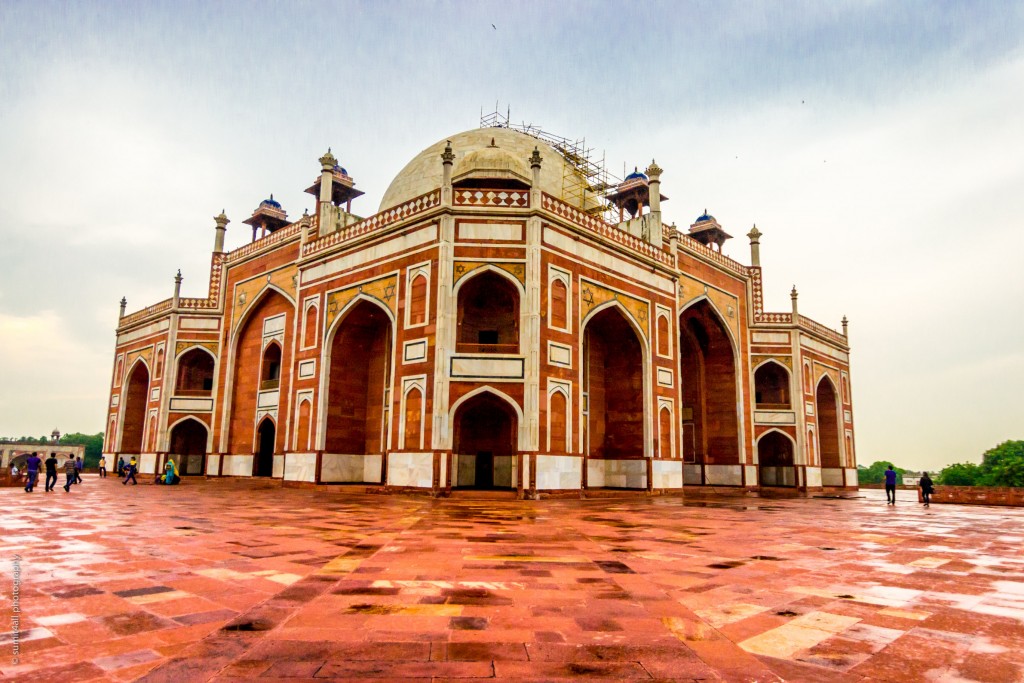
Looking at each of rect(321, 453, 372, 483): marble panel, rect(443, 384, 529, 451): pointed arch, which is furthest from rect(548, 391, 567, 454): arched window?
rect(321, 453, 372, 483): marble panel

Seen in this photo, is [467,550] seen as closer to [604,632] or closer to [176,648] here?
[604,632]

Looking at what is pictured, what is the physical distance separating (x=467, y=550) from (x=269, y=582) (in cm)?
227

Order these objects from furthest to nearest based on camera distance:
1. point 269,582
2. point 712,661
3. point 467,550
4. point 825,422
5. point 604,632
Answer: point 825,422
point 467,550
point 269,582
point 604,632
point 712,661

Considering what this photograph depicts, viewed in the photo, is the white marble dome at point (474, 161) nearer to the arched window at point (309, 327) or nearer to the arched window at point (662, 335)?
the arched window at point (309, 327)

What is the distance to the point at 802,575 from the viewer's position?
5.57m

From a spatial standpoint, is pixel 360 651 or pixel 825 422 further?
pixel 825 422

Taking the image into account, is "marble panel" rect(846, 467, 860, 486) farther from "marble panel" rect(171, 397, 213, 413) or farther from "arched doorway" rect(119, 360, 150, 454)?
"arched doorway" rect(119, 360, 150, 454)

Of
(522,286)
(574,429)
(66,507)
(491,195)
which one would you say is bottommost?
(66,507)

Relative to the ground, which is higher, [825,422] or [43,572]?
[825,422]

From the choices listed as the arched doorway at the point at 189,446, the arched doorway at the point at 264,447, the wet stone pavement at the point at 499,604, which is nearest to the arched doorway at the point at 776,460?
the wet stone pavement at the point at 499,604

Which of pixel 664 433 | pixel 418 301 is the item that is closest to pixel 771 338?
pixel 664 433

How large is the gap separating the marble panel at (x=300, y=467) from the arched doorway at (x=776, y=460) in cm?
1956

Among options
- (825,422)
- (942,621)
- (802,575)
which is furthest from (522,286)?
(825,422)

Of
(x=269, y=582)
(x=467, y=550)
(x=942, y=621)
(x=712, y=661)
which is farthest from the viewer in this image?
(x=467, y=550)
